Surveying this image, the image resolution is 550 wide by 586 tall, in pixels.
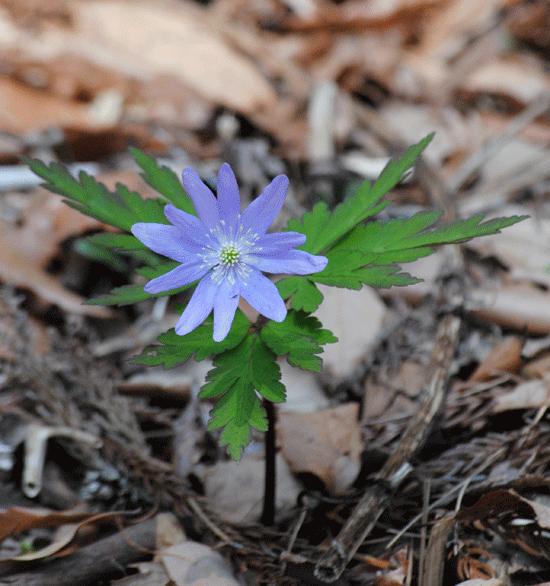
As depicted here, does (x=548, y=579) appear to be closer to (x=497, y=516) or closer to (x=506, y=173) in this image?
(x=497, y=516)

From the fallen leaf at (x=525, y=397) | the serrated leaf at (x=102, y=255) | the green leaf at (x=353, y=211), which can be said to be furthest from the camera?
the serrated leaf at (x=102, y=255)

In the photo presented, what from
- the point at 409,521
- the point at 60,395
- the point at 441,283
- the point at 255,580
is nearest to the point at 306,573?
the point at 255,580

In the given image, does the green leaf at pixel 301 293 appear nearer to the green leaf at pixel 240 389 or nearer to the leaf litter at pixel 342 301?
the green leaf at pixel 240 389

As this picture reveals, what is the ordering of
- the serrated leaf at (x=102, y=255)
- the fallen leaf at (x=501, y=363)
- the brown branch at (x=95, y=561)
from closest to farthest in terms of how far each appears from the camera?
the brown branch at (x=95, y=561) → the fallen leaf at (x=501, y=363) → the serrated leaf at (x=102, y=255)

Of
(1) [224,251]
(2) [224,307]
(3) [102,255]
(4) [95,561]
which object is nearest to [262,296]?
(2) [224,307]

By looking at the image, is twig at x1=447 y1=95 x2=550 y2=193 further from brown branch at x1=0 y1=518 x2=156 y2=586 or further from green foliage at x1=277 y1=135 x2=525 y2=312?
brown branch at x1=0 y1=518 x2=156 y2=586

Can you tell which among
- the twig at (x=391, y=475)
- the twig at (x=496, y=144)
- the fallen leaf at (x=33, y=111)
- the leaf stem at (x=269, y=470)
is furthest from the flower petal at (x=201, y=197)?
the fallen leaf at (x=33, y=111)

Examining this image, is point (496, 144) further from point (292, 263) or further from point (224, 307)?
point (224, 307)

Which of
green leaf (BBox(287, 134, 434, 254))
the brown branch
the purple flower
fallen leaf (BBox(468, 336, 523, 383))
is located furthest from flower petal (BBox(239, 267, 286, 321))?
fallen leaf (BBox(468, 336, 523, 383))
